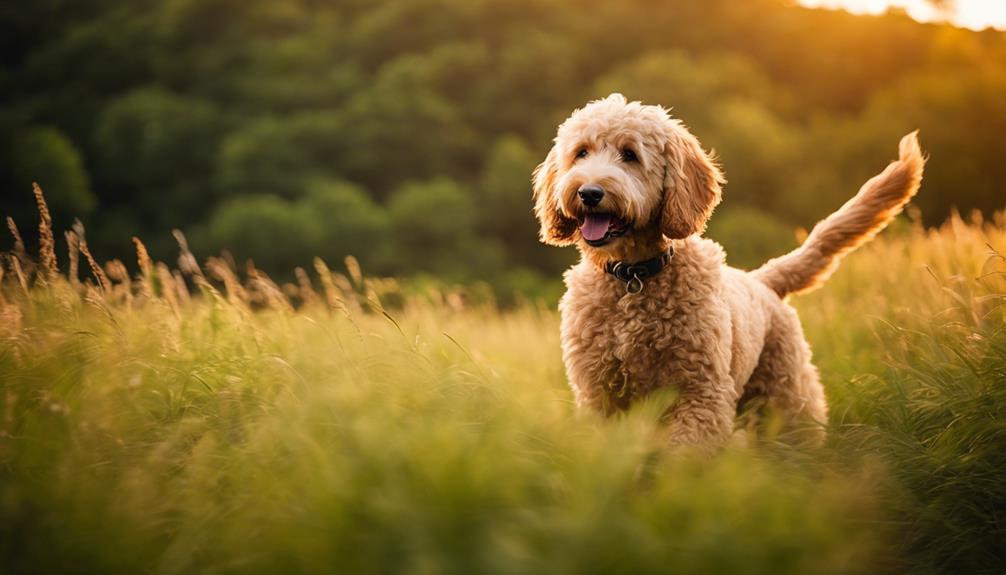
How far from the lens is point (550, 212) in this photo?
424cm

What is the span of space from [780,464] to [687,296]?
0.97 meters

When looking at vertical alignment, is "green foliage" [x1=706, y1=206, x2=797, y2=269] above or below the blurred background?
below

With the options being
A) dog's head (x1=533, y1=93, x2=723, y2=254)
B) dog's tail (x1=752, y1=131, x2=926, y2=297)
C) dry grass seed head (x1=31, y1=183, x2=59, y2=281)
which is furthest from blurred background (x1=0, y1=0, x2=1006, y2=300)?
dry grass seed head (x1=31, y1=183, x2=59, y2=281)

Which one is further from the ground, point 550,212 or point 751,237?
point 751,237

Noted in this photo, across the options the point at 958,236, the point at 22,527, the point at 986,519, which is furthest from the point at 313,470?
the point at 958,236

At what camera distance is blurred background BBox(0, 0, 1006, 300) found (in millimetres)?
29625

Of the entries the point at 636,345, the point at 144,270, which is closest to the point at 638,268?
the point at 636,345

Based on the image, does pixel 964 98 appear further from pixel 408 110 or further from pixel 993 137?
pixel 408 110

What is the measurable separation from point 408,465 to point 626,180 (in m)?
2.08

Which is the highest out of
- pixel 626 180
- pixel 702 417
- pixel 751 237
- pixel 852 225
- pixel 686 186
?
pixel 751 237

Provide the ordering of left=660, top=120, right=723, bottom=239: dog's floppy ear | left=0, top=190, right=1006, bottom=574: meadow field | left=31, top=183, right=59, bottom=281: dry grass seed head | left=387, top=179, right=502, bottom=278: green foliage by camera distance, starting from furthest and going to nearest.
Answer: left=387, top=179, right=502, bottom=278: green foliage < left=31, top=183, right=59, bottom=281: dry grass seed head < left=660, top=120, right=723, bottom=239: dog's floppy ear < left=0, top=190, right=1006, bottom=574: meadow field

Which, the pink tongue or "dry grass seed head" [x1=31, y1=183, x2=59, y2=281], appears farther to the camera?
"dry grass seed head" [x1=31, y1=183, x2=59, y2=281]

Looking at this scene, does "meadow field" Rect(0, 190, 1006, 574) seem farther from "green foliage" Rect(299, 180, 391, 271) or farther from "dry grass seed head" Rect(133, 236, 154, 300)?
"green foliage" Rect(299, 180, 391, 271)

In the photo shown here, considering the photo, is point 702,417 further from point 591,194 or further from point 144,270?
point 144,270
